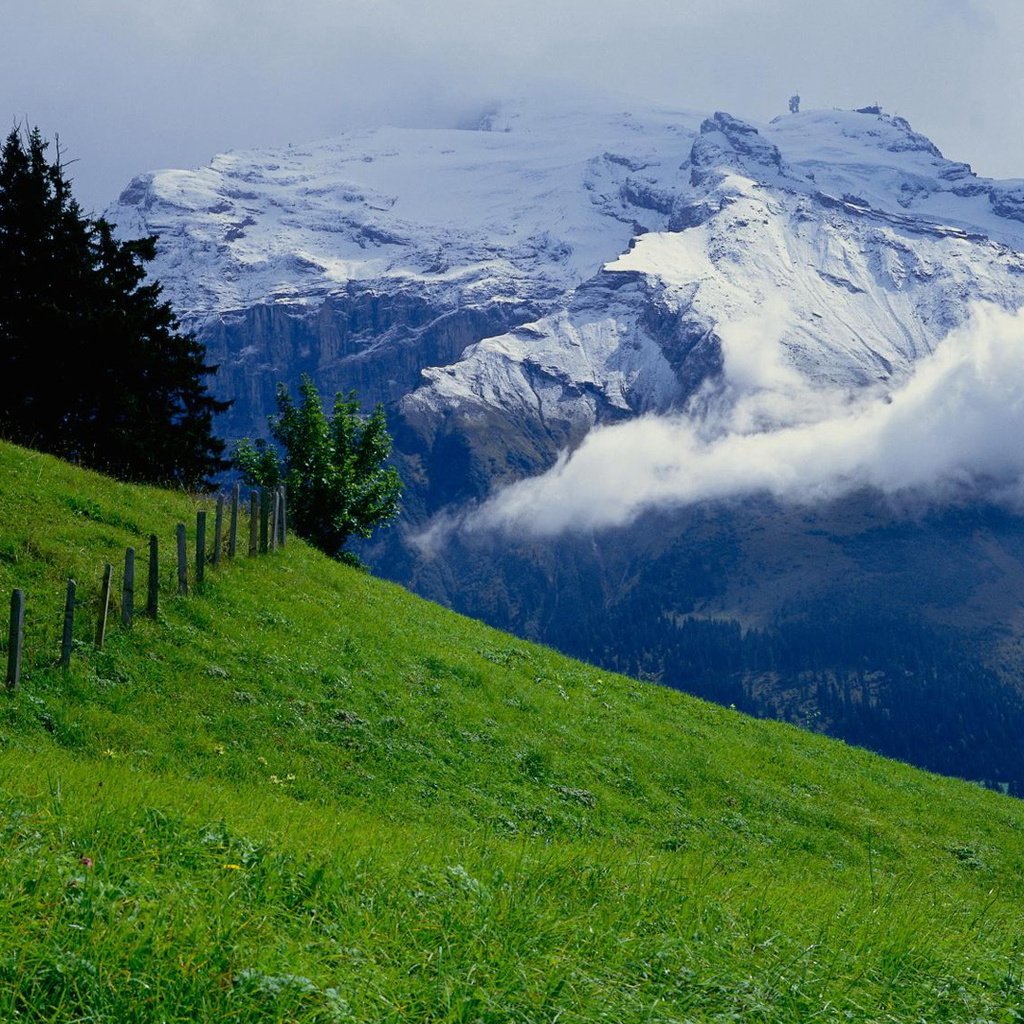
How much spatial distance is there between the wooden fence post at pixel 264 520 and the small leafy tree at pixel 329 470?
67.6 ft

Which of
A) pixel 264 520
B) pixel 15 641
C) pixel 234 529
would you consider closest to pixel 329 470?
pixel 264 520

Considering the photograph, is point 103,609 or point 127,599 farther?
point 127,599

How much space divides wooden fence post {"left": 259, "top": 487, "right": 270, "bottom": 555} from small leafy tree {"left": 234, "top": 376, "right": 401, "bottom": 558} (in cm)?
2061

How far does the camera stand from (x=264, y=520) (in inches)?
1375

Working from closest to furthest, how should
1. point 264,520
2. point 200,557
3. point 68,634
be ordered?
1. point 68,634
2. point 200,557
3. point 264,520

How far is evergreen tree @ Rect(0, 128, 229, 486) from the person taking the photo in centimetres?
4278

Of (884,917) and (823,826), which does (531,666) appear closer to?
(823,826)

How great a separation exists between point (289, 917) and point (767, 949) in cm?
490

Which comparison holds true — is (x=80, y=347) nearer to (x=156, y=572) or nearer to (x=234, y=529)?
(x=234, y=529)

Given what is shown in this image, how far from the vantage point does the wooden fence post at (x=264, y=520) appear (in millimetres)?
34125

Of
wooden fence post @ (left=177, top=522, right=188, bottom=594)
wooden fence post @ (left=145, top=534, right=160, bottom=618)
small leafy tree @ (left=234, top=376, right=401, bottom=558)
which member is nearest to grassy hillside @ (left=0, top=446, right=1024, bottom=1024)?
wooden fence post @ (left=177, top=522, right=188, bottom=594)

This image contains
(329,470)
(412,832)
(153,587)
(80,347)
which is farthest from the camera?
(329,470)

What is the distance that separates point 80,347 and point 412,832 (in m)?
35.4

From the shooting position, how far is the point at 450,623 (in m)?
38.7
